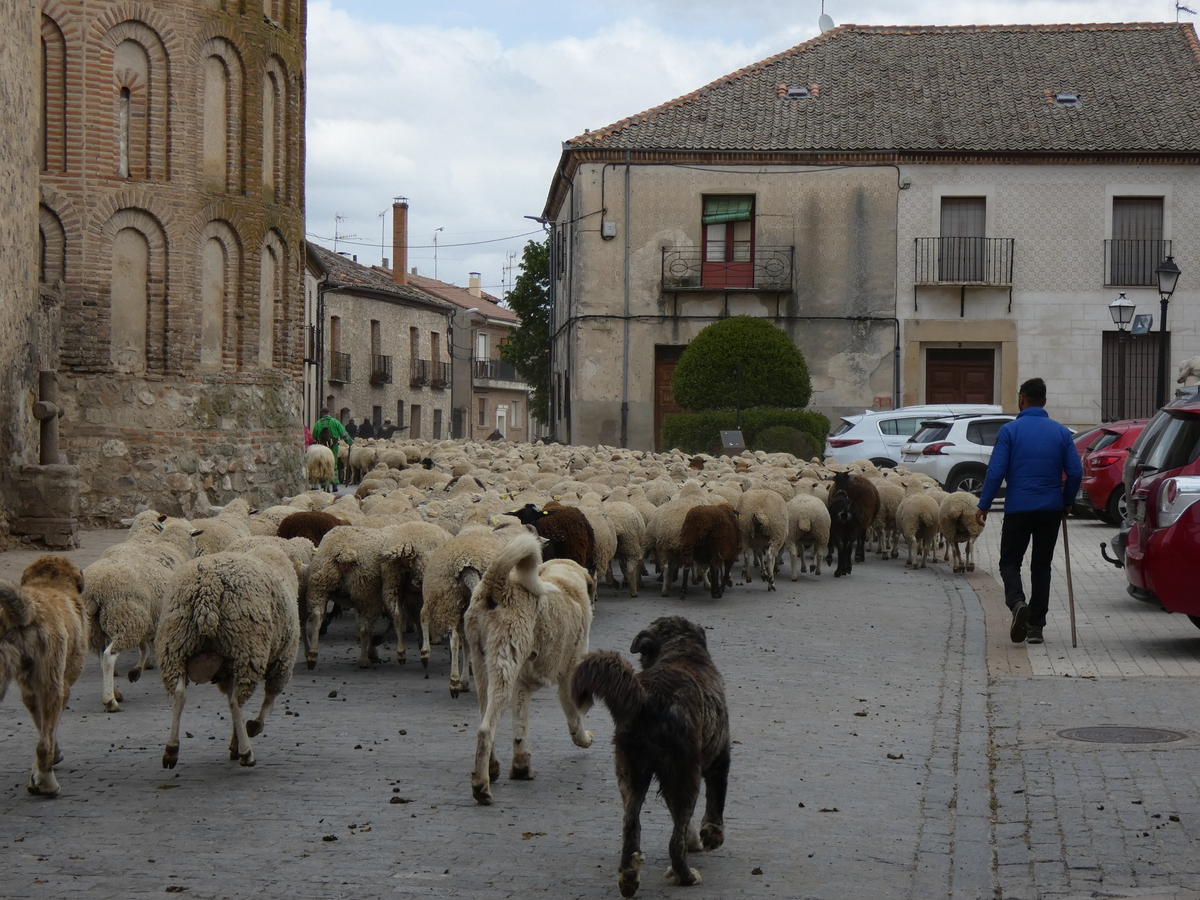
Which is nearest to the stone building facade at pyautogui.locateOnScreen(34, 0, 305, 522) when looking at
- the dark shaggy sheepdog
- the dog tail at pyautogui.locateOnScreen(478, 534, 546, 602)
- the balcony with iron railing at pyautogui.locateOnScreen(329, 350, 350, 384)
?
the dog tail at pyautogui.locateOnScreen(478, 534, 546, 602)

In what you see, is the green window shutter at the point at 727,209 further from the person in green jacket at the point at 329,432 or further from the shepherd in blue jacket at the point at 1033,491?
the shepherd in blue jacket at the point at 1033,491

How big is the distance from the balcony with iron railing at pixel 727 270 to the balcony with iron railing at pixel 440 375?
106 ft

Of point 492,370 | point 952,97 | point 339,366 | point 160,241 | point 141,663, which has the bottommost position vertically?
point 141,663

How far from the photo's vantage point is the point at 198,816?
5992 millimetres

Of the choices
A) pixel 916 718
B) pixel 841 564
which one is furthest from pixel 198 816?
pixel 841 564

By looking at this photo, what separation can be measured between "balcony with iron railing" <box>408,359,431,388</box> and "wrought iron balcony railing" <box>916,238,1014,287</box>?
3378cm

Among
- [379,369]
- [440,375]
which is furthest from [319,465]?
[440,375]

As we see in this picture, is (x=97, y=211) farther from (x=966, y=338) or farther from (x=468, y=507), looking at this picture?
(x=966, y=338)

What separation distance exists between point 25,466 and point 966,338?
84.3ft

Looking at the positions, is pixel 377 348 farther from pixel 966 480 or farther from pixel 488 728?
pixel 488 728

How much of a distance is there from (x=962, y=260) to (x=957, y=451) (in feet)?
45.7

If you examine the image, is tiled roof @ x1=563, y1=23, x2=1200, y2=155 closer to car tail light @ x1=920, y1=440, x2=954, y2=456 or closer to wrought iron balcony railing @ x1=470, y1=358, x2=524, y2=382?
car tail light @ x1=920, y1=440, x2=954, y2=456

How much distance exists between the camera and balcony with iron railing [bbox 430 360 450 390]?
68062mm

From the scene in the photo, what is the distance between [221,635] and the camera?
6.83 m
